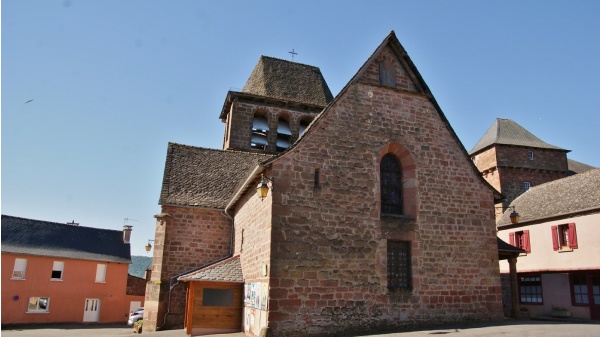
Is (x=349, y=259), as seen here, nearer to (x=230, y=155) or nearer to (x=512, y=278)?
(x=512, y=278)

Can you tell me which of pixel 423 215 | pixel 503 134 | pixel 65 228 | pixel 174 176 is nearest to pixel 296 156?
pixel 423 215

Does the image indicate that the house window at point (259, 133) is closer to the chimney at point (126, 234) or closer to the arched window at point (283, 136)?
the arched window at point (283, 136)

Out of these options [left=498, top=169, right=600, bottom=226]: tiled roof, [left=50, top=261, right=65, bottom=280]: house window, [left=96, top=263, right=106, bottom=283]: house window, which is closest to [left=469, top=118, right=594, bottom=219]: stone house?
[left=498, top=169, right=600, bottom=226]: tiled roof

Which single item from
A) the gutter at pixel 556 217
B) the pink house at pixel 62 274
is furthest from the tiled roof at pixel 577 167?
the pink house at pixel 62 274

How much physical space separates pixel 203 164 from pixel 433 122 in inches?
406

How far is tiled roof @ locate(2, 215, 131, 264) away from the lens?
1168 inches

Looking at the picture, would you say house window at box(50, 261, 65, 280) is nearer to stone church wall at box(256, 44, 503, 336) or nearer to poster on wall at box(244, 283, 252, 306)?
poster on wall at box(244, 283, 252, 306)

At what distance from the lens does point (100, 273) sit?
32.1 metres

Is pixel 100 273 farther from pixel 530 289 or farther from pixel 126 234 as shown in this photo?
pixel 530 289

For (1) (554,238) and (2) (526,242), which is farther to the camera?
(2) (526,242)

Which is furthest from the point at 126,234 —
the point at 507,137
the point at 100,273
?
the point at 507,137

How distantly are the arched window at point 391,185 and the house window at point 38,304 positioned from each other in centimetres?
2568

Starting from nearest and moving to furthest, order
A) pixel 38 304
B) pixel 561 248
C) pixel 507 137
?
1. pixel 561 248
2. pixel 38 304
3. pixel 507 137

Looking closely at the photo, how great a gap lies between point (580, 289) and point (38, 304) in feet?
100
